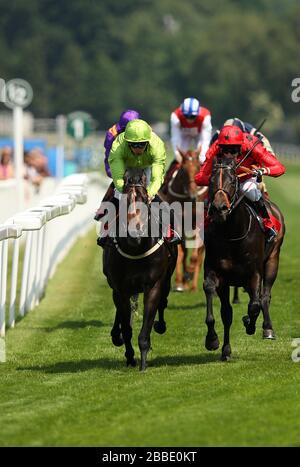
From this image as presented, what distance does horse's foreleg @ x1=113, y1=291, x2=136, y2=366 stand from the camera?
34.0 ft

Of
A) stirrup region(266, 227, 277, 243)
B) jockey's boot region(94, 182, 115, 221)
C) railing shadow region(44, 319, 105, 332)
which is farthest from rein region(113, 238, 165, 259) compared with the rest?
railing shadow region(44, 319, 105, 332)

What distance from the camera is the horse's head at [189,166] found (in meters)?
15.3

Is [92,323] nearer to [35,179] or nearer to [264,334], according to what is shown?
[264,334]

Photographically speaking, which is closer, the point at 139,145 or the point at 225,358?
the point at 139,145

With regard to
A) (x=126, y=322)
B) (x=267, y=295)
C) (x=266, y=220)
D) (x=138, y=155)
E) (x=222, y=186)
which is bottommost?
(x=126, y=322)

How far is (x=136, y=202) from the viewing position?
32.0ft

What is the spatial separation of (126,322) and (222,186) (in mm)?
1276

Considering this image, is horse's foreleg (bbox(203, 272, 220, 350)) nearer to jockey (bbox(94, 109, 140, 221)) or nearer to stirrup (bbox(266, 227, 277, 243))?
stirrup (bbox(266, 227, 277, 243))

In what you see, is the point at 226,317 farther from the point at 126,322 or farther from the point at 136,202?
the point at 136,202

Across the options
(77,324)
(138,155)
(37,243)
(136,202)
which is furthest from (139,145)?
(37,243)

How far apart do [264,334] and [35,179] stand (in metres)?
13.3

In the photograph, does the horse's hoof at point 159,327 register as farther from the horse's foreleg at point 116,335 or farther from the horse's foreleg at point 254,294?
the horse's foreleg at point 254,294
